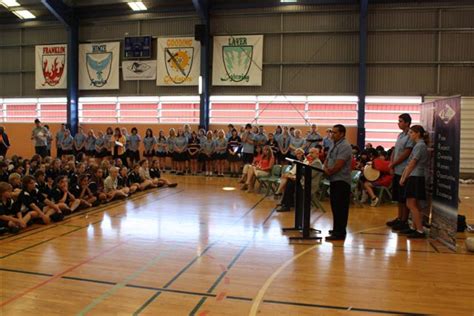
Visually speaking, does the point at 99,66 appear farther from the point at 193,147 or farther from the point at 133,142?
the point at 193,147

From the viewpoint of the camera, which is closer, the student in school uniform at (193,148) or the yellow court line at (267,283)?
the yellow court line at (267,283)

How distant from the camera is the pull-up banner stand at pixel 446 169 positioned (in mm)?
6004

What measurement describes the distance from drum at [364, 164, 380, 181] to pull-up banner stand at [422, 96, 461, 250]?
2.88m

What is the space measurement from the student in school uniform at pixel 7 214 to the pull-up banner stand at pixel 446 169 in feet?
21.0

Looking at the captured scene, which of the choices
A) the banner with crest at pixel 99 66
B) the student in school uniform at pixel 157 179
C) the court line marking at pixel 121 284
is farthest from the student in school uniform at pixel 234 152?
the court line marking at pixel 121 284

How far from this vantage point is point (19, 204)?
22.8 ft

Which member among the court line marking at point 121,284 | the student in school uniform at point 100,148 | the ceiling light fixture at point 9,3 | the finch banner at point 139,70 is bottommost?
the court line marking at point 121,284

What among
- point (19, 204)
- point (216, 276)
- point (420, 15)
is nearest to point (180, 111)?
point (420, 15)

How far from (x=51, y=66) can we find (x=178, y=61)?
613 cm

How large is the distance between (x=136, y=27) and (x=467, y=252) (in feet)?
52.6

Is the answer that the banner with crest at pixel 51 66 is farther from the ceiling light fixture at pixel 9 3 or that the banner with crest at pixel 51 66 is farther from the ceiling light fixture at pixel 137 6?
the ceiling light fixture at pixel 137 6

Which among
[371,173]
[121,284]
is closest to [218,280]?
[121,284]

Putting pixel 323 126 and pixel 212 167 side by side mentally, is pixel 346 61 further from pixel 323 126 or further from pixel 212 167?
pixel 212 167

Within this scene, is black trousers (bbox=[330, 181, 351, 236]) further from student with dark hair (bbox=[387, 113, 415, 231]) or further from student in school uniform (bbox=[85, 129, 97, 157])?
student in school uniform (bbox=[85, 129, 97, 157])
